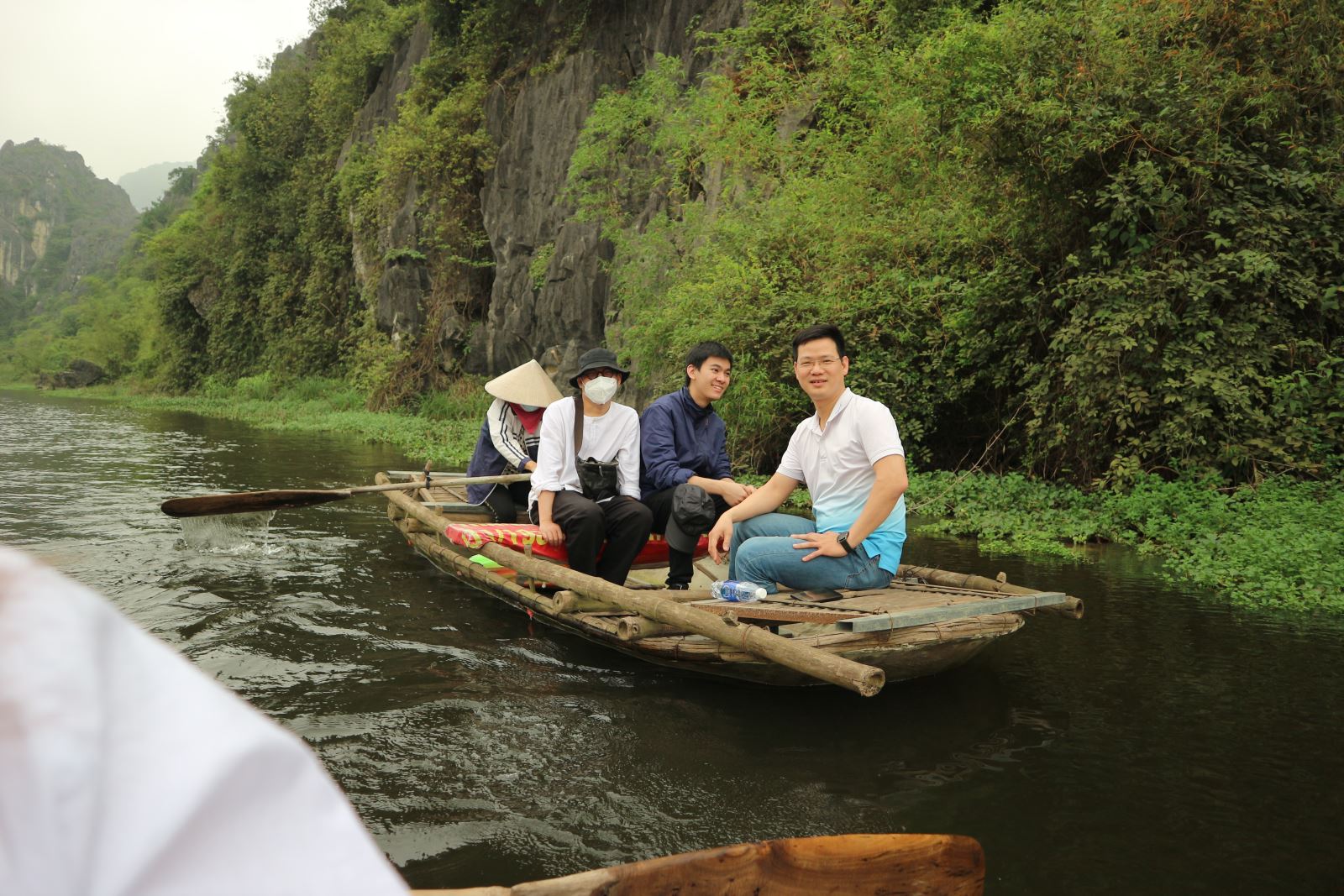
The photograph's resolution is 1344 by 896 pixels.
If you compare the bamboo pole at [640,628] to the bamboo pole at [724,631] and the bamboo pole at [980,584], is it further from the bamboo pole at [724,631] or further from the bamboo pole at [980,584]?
the bamboo pole at [980,584]

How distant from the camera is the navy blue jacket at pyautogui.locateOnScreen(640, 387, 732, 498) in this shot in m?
5.96

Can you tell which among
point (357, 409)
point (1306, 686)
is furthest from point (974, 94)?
point (357, 409)

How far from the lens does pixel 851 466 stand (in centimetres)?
452

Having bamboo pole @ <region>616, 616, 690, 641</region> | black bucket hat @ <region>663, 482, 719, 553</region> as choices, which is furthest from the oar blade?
bamboo pole @ <region>616, 616, 690, 641</region>

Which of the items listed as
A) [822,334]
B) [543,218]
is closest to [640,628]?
[822,334]

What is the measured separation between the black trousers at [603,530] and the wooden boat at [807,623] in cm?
30

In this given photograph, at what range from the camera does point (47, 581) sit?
54 centimetres

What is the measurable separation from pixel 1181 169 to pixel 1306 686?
5.24m

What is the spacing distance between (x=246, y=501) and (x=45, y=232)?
116 metres

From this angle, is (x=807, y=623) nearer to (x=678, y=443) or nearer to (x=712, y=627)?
(x=712, y=627)

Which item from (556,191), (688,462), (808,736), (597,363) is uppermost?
(556,191)

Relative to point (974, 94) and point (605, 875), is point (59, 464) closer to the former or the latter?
point (974, 94)

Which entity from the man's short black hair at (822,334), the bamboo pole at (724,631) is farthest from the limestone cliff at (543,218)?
the bamboo pole at (724,631)

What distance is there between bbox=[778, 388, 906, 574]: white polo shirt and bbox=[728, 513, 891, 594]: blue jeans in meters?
0.08
